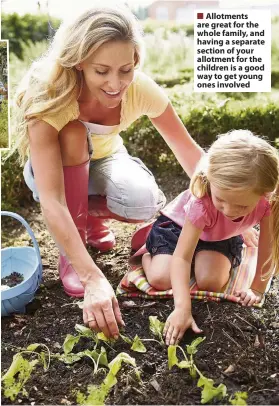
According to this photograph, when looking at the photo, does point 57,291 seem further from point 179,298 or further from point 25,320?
point 179,298

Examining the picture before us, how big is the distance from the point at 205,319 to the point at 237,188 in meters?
0.47

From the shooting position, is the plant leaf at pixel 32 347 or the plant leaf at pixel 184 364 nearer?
the plant leaf at pixel 184 364

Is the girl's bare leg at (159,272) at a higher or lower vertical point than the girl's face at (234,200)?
lower

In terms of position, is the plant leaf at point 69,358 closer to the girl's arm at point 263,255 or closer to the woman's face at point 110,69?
the girl's arm at point 263,255

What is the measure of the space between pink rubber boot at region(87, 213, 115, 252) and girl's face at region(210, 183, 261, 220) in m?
0.78

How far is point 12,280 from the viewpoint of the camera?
247cm

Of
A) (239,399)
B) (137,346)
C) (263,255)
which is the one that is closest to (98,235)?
(263,255)

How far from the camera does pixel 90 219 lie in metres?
2.77

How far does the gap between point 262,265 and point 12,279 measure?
979 mm

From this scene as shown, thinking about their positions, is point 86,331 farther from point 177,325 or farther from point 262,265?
point 262,265

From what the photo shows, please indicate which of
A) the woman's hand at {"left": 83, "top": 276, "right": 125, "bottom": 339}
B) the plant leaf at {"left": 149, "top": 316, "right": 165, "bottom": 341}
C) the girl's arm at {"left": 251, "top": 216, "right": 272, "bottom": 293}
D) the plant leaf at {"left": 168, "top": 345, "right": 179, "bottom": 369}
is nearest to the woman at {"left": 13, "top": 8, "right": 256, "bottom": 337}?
the woman's hand at {"left": 83, "top": 276, "right": 125, "bottom": 339}

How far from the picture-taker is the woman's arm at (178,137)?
2510 millimetres

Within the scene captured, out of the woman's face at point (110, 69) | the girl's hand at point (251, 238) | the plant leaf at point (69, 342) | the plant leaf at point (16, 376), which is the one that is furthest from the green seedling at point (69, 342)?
the girl's hand at point (251, 238)

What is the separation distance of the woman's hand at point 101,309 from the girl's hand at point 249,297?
505mm
